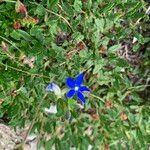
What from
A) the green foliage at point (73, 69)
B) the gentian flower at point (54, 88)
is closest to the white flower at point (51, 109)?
the green foliage at point (73, 69)

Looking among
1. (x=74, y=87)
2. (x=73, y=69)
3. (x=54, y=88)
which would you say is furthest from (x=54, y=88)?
(x=73, y=69)

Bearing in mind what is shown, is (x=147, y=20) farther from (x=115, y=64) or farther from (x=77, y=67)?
(x=77, y=67)

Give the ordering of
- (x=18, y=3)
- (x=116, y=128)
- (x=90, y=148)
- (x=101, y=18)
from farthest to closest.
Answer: (x=90, y=148), (x=116, y=128), (x=101, y=18), (x=18, y=3)

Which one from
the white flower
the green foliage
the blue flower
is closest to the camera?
the blue flower

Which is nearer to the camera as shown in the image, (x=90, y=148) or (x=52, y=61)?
(x=52, y=61)

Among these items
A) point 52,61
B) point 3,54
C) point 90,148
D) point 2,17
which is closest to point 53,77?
point 52,61

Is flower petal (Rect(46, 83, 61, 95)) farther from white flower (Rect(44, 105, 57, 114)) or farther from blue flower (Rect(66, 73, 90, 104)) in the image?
white flower (Rect(44, 105, 57, 114))

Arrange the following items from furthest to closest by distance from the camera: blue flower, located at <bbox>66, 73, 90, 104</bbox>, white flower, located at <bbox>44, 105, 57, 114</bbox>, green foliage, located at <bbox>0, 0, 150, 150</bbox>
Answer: white flower, located at <bbox>44, 105, 57, 114</bbox>, green foliage, located at <bbox>0, 0, 150, 150</bbox>, blue flower, located at <bbox>66, 73, 90, 104</bbox>

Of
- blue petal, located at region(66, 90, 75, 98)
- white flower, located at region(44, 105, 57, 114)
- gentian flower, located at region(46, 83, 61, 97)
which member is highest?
gentian flower, located at region(46, 83, 61, 97)

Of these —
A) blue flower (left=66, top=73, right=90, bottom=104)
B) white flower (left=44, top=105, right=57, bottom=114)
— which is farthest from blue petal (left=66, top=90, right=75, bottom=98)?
white flower (left=44, top=105, right=57, bottom=114)
